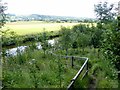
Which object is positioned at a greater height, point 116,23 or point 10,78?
point 116,23

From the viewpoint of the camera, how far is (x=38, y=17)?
4934 inches

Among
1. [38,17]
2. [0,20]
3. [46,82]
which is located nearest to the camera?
[0,20]

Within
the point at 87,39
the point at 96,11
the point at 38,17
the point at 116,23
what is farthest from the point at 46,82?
the point at 38,17

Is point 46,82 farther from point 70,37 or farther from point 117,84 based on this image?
point 70,37

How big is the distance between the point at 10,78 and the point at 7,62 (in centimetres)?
601

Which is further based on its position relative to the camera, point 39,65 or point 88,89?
point 39,65

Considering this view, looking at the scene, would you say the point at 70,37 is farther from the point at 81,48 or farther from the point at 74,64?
the point at 74,64

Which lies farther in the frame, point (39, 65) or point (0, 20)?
point (39, 65)

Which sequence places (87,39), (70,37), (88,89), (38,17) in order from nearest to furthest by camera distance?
(88,89)
(87,39)
(70,37)
(38,17)

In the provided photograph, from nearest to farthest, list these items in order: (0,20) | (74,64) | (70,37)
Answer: (0,20)
(74,64)
(70,37)

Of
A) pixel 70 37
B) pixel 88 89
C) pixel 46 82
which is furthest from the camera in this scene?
pixel 70 37

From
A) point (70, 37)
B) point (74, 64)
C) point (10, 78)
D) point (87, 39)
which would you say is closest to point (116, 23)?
point (10, 78)

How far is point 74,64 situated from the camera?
19.0m

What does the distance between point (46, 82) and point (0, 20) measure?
3839 millimetres
